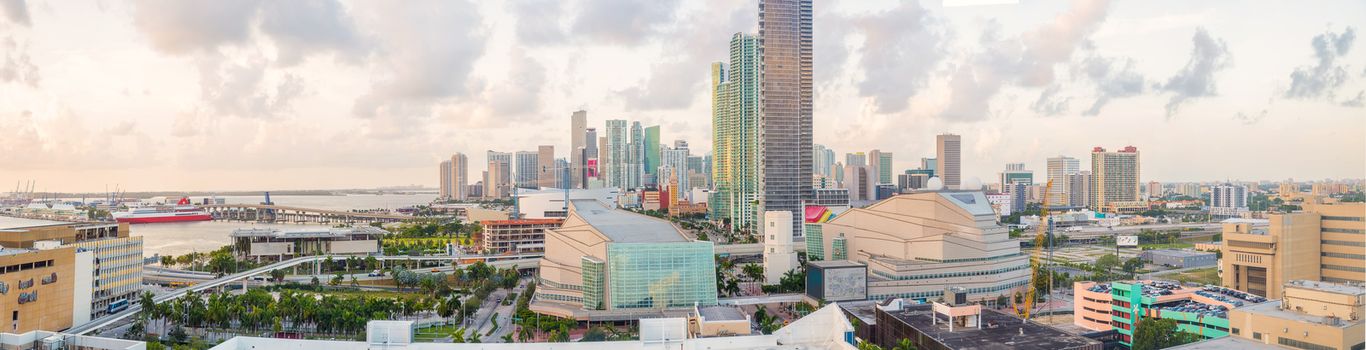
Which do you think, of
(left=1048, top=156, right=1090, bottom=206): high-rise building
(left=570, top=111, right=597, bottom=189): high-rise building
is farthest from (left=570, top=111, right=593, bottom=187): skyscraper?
(left=1048, top=156, right=1090, bottom=206): high-rise building

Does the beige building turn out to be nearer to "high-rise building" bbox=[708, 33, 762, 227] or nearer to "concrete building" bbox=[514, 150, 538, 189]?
"high-rise building" bbox=[708, 33, 762, 227]

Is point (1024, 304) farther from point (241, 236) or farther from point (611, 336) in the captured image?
point (241, 236)

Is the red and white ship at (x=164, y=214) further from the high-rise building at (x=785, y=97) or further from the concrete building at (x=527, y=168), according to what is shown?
the high-rise building at (x=785, y=97)

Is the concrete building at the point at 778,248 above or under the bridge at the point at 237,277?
above

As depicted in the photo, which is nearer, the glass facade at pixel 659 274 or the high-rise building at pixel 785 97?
the glass facade at pixel 659 274

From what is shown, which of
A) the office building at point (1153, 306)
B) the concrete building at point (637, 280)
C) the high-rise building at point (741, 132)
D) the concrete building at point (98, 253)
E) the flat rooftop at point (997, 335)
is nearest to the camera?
the flat rooftop at point (997, 335)

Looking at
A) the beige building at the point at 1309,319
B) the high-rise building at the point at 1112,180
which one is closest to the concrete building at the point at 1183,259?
the beige building at the point at 1309,319
